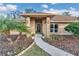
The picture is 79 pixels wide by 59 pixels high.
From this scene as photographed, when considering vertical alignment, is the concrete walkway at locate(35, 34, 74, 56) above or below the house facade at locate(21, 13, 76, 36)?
below

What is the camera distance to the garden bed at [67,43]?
1444 cm

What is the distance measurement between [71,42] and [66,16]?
0.34 metres

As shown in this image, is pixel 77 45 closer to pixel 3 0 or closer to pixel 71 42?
pixel 71 42

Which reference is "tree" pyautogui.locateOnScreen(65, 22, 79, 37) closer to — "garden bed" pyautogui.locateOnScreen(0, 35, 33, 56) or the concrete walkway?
the concrete walkway

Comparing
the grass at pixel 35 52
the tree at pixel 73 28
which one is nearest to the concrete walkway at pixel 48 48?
the grass at pixel 35 52

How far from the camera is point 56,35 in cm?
1450

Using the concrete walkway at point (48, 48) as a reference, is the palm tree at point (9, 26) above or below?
above

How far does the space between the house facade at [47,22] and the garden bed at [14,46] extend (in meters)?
0.15

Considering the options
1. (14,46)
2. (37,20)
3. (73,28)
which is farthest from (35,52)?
(73,28)

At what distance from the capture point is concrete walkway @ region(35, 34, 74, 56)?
14.4m

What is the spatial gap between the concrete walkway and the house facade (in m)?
0.10

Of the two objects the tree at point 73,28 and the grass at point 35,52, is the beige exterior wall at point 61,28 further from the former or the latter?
the grass at point 35,52

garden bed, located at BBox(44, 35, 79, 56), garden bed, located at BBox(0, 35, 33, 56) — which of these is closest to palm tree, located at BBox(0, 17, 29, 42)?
garden bed, located at BBox(0, 35, 33, 56)

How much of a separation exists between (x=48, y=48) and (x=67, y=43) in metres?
0.25
